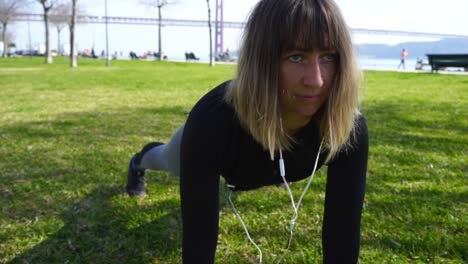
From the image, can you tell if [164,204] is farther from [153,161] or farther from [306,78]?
[306,78]

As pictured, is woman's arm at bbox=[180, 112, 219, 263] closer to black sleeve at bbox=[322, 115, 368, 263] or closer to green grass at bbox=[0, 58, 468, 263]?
green grass at bbox=[0, 58, 468, 263]

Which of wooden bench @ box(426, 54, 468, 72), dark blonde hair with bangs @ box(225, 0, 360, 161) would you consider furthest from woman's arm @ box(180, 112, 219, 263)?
wooden bench @ box(426, 54, 468, 72)

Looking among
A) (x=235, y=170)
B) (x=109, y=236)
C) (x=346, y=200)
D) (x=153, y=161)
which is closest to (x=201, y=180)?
(x=235, y=170)

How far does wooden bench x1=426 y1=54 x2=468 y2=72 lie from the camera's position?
18469mm

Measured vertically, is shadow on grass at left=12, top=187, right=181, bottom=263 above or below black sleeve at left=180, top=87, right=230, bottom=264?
below

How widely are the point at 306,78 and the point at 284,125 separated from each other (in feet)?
1.15

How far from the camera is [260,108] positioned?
1.66 meters

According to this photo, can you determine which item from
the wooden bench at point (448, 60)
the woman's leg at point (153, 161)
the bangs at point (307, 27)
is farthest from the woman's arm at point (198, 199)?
the wooden bench at point (448, 60)

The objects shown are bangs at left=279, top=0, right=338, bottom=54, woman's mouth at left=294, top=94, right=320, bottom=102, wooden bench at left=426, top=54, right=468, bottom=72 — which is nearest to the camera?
bangs at left=279, top=0, right=338, bottom=54

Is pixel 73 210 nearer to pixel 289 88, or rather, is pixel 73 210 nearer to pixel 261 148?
pixel 261 148

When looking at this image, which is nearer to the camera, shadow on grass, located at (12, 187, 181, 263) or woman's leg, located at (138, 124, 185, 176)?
shadow on grass, located at (12, 187, 181, 263)

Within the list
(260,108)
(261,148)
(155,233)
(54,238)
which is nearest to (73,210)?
(54,238)

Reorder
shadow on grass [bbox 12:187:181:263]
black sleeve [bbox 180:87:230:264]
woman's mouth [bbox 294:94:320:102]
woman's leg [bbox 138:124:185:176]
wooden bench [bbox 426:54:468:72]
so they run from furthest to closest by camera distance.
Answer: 1. wooden bench [bbox 426:54:468:72]
2. woman's leg [bbox 138:124:185:176]
3. shadow on grass [bbox 12:187:181:263]
4. black sleeve [bbox 180:87:230:264]
5. woman's mouth [bbox 294:94:320:102]

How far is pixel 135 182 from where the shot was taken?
3467 mm
